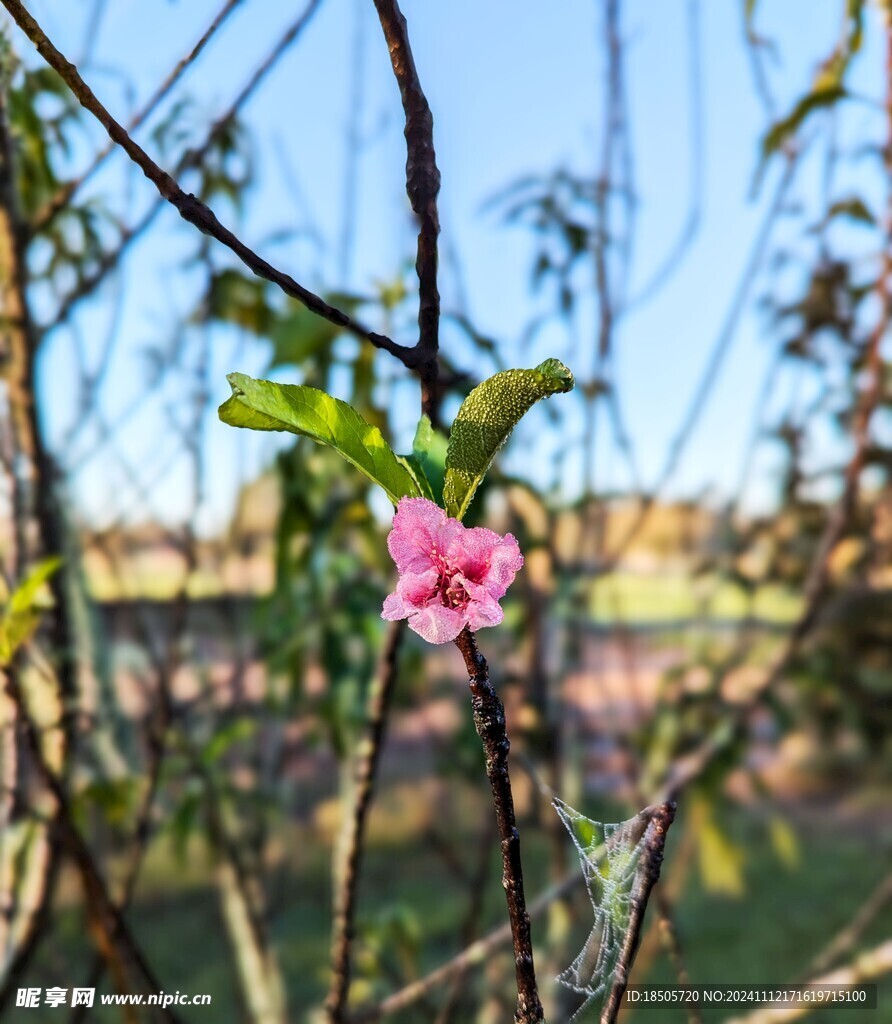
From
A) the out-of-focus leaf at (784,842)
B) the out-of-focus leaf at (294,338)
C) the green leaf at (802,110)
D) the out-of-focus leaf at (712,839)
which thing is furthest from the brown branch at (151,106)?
the out-of-focus leaf at (784,842)

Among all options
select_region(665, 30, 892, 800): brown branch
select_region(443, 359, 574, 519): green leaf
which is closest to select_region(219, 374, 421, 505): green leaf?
select_region(443, 359, 574, 519): green leaf

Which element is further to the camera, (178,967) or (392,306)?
(178,967)

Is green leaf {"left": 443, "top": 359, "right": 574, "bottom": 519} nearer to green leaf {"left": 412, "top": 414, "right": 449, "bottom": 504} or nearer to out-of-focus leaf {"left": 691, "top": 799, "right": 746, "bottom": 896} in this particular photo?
green leaf {"left": 412, "top": 414, "right": 449, "bottom": 504}

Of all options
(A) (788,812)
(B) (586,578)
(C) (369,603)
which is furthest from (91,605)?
(A) (788,812)

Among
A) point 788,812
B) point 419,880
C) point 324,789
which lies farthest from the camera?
point 788,812

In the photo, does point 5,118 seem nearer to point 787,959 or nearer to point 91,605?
point 91,605

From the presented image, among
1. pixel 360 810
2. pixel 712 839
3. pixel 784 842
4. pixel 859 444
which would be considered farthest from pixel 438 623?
pixel 784 842
